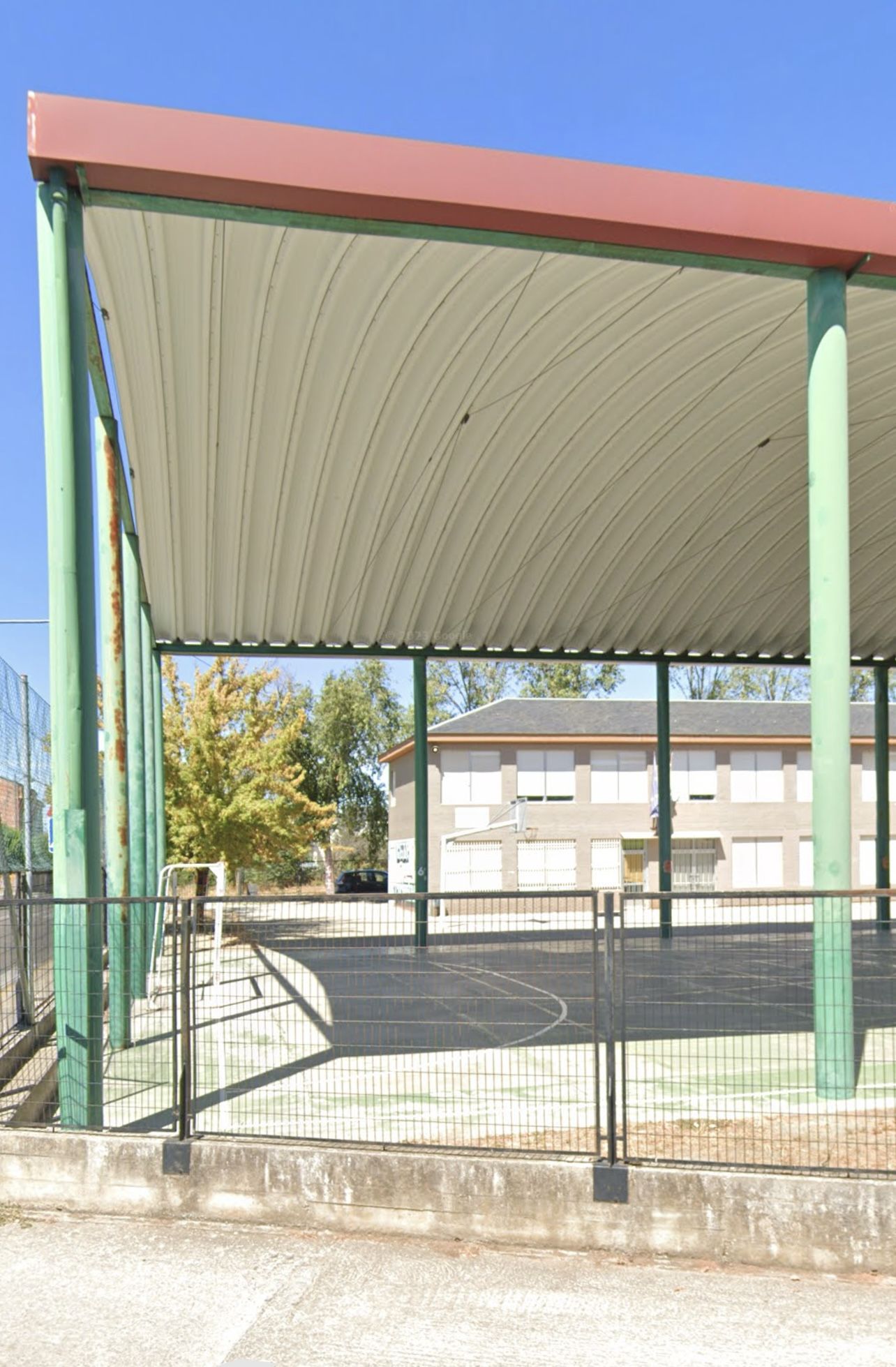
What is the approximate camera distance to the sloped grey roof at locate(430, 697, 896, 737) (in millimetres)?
45969

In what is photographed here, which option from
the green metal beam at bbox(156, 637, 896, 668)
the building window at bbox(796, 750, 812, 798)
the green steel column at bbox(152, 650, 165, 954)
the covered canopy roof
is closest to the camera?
the covered canopy roof

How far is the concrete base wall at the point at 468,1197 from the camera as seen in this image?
230 inches

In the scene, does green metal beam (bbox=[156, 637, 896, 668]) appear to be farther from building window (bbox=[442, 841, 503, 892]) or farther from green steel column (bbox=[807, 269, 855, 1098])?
building window (bbox=[442, 841, 503, 892])

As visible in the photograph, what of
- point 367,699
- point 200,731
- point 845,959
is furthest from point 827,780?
point 367,699

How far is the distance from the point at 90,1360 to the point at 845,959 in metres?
5.95

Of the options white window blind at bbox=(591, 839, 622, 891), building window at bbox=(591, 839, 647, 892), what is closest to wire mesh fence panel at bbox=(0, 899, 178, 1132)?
white window blind at bbox=(591, 839, 622, 891)

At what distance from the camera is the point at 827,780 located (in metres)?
9.21

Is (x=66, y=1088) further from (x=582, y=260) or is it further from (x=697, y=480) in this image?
(x=697, y=480)

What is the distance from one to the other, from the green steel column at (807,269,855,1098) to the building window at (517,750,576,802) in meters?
36.2

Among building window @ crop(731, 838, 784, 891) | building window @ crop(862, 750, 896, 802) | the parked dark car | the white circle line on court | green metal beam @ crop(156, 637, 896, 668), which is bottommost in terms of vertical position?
the parked dark car

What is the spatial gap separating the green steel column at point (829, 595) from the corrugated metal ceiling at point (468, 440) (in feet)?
10.7

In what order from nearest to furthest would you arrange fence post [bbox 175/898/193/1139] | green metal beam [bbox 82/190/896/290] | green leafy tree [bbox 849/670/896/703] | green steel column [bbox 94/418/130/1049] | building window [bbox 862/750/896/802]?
fence post [bbox 175/898/193/1139], green metal beam [bbox 82/190/896/290], green steel column [bbox 94/418/130/1049], building window [bbox 862/750/896/802], green leafy tree [bbox 849/670/896/703]

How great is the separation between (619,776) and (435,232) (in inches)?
1536

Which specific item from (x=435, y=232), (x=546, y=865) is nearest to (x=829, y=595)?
(x=435, y=232)
